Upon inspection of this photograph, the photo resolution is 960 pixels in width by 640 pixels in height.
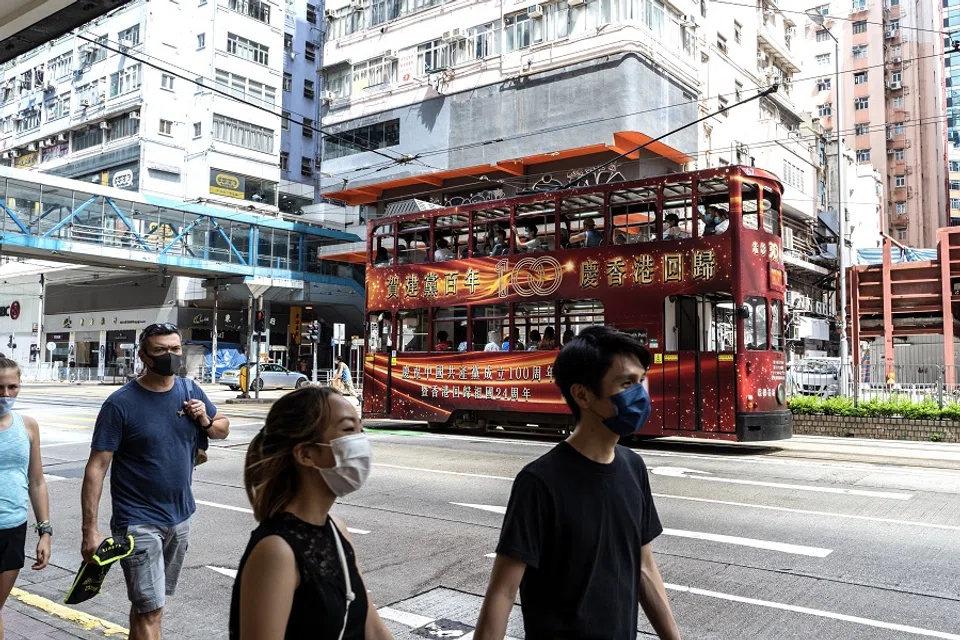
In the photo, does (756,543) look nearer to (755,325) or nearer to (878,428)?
(755,325)

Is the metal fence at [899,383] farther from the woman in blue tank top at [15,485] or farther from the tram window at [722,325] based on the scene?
the woman in blue tank top at [15,485]

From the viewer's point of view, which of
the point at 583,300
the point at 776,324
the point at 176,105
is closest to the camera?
the point at 776,324

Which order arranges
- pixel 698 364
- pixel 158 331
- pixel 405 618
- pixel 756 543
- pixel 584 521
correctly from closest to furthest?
pixel 584 521 → pixel 158 331 → pixel 405 618 → pixel 756 543 → pixel 698 364

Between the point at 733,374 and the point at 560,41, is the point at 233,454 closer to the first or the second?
the point at 733,374

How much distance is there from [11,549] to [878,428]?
56.9ft

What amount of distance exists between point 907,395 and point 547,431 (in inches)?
317

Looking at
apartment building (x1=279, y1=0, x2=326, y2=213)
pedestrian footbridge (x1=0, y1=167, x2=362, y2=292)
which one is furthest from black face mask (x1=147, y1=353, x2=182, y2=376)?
apartment building (x1=279, y1=0, x2=326, y2=213)

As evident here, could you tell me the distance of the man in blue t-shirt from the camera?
3820 millimetres

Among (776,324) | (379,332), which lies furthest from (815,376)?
(379,332)

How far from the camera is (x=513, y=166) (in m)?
32.4

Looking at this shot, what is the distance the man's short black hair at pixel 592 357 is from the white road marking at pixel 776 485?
8139 millimetres

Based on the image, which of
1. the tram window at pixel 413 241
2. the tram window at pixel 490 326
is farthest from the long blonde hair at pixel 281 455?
the tram window at pixel 413 241

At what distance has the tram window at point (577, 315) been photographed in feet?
47.4

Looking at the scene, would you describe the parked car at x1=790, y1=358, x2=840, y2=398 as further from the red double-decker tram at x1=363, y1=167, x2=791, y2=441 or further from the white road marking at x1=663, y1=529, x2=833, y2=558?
the white road marking at x1=663, y1=529, x2=833, y2=558
